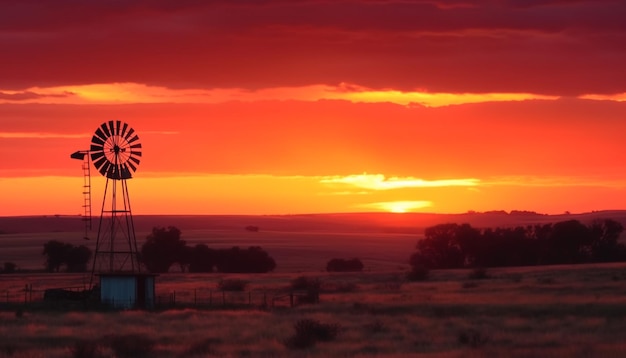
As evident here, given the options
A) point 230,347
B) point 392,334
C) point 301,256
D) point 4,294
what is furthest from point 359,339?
point 301,256

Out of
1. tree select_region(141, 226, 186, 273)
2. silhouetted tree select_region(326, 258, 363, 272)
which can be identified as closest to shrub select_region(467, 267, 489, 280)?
silhouetted tree select_region(326, 258, 363, 272)

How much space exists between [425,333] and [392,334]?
1399mm

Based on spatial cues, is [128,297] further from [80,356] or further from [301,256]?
[301,256]

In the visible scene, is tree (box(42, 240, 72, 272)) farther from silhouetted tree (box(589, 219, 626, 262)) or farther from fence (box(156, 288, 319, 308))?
silhouetted tree (box(589, 219, 626, 262))

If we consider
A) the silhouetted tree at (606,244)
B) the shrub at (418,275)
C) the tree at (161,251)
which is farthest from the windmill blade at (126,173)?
the silhouetted tree at (606,244)

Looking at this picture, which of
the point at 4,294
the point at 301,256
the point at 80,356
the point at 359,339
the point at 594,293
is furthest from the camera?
the point at 301,256

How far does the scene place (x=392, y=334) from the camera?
143 feet

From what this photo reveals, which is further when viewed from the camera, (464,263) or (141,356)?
(464,263)

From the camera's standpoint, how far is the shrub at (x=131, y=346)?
37000 millimetres

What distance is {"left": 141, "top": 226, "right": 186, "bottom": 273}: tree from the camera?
131 meters

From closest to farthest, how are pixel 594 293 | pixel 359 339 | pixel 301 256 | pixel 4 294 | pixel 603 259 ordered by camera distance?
pixel 359 339
pixel 594 293
pixel 4 294
pixel 603 259
pixel 301 256

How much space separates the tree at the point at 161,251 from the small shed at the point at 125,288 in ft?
202

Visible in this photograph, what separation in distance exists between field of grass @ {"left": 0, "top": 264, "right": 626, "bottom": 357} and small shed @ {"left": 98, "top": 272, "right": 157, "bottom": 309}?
232 inches

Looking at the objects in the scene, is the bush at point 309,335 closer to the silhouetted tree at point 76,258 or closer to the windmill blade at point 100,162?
the windmill blade at point 100,162
